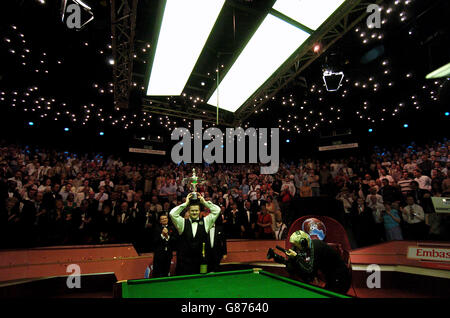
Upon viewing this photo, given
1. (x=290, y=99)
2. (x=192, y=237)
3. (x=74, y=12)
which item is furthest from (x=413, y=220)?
(x=74, y=12)

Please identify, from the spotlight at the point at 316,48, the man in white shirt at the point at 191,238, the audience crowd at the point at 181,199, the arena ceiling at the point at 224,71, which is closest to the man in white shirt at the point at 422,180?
the audience crowd at the point at 181,199

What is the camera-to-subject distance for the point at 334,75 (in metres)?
6.21

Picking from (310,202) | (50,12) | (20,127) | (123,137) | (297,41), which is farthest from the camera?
(123,137)

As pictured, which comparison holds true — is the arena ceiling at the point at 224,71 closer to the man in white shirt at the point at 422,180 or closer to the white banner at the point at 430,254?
the man in white shirt at the point at 422,180

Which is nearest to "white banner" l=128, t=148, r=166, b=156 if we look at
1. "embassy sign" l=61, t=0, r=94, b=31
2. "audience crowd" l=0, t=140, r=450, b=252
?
"audience crowd" l=0, t=140, r=450, b=252

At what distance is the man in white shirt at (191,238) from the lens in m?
3.19

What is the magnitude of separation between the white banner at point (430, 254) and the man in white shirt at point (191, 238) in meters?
3.57

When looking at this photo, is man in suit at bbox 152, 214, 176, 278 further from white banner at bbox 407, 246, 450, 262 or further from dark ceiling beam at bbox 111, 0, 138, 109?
white banner at bbox 407, 246, 450, 262

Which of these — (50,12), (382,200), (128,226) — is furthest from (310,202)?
(50,12)

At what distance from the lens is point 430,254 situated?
3584 millimetres

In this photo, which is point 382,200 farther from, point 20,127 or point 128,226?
point 20,127

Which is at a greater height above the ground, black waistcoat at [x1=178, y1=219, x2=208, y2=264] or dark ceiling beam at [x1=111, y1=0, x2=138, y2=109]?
dark ceiling beam at [x1=111, y1=0, x2=138, y2=109]

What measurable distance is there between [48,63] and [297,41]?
810 centimetres

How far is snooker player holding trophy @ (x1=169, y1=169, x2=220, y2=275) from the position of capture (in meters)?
3.18
